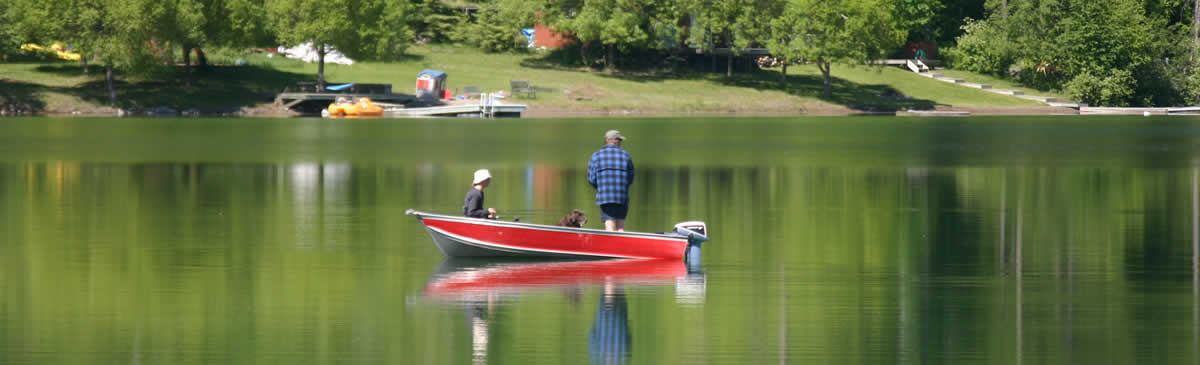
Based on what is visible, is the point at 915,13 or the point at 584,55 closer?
the point at 584,55

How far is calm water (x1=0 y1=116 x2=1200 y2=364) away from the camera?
1723 cm

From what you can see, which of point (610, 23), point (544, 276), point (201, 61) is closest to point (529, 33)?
point (610, 23)

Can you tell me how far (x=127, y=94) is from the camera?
9762cm

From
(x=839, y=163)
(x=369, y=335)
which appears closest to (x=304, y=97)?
(x=839, y=163)

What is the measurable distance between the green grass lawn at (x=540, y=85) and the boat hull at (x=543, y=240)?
74.7 metres

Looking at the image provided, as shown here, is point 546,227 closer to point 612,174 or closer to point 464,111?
point 612,174

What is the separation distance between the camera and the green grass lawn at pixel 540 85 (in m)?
97.6

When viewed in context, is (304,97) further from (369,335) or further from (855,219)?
(369,335)

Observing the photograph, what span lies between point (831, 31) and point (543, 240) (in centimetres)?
8842

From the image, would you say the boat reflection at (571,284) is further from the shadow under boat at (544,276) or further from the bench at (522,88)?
the bench at (522,88)

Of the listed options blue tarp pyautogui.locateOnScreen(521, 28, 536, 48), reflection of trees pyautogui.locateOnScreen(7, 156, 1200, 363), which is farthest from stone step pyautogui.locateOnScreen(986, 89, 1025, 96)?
reflection of trees pyautogui.locateOnScreen(7, 156, 1200, 363)

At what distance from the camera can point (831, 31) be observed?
111 m

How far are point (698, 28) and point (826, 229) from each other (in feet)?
281

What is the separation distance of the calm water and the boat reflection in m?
0.07
